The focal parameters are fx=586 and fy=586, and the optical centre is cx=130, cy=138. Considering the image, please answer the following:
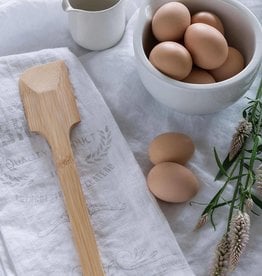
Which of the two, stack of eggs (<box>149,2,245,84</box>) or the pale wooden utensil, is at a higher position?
stack of eggs (<box>149,2,245,84</box>)

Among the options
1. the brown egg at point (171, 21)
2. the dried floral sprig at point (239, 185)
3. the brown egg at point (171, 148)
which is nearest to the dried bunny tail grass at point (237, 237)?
the dried floral sprig at point (239, 185)

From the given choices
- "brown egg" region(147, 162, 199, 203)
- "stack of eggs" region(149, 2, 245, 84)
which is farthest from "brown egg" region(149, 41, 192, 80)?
"brown egg" region(147, 162, 199, 203)

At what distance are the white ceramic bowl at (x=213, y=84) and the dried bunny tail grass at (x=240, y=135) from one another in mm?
34

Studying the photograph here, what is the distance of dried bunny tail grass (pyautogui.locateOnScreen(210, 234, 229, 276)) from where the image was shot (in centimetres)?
59

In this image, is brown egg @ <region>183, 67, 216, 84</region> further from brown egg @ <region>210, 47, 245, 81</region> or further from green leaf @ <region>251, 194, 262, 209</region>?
green leaf @ <region>251, 194, 262, 209</region>

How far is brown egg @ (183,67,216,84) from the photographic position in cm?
66

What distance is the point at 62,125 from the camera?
692 mm

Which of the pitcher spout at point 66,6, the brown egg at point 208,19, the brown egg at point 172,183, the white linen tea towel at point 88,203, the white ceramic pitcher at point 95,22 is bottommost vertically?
the white linen tea towel at point 88,203

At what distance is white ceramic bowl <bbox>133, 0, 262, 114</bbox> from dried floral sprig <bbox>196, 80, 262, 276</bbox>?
0.13 feet

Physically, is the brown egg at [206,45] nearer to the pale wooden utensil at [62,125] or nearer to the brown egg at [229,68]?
the brown egg at [229,68]

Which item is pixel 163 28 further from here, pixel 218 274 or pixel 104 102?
pixel 218 274

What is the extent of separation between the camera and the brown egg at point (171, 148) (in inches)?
25.8

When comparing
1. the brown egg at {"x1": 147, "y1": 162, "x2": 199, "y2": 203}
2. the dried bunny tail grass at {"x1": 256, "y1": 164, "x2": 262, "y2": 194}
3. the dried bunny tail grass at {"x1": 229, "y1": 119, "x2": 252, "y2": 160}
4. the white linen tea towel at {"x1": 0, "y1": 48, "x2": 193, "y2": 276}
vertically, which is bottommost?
the white linen tea towel at {"x1": 0, "y1": 48, "x2": 193, "y2": 276}

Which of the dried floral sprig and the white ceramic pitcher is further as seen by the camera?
the white ceramic pitcher
